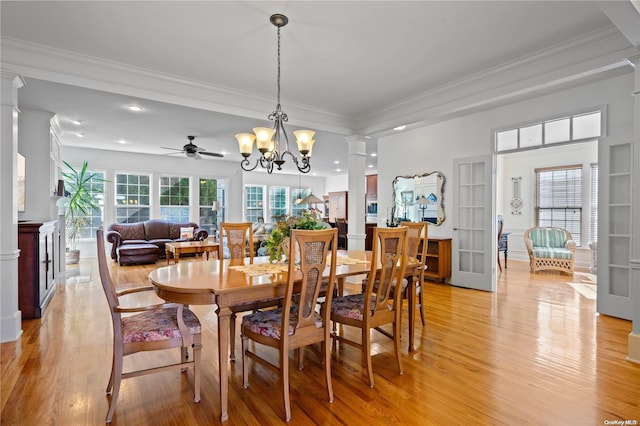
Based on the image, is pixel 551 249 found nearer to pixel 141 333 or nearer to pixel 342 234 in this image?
pixel 342 234

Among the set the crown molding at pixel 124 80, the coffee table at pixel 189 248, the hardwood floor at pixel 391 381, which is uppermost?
the crown molding at pixel 124 80

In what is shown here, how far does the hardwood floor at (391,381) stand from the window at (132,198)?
5.27 meters

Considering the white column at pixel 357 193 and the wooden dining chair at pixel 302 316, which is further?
the white column at pixel 357 193

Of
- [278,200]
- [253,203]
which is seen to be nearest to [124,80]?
[253,203]

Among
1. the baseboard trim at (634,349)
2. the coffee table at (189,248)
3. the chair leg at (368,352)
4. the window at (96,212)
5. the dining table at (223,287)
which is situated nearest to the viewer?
the dining table at (223,287)

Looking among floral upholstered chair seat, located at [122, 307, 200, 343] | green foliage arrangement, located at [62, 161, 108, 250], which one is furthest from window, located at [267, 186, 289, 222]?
floral upholstered chair seat, located at [122, 307, 200, 343]

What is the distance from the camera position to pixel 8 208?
9.71 feet

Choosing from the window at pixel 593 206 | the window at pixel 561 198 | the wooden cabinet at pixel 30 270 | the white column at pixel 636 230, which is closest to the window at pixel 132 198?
the wooden cabinet at pixel 30 270

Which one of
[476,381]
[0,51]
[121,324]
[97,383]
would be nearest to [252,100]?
[0,51]

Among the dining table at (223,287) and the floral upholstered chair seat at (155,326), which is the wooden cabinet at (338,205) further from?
the floral upholstered chair seat at (155,326)

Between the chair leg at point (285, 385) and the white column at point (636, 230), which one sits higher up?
the white column at point (636, 230)

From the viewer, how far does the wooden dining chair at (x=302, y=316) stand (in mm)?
1917

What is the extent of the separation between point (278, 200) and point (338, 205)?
7.65 feet

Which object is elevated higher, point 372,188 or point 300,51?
point 300,51
